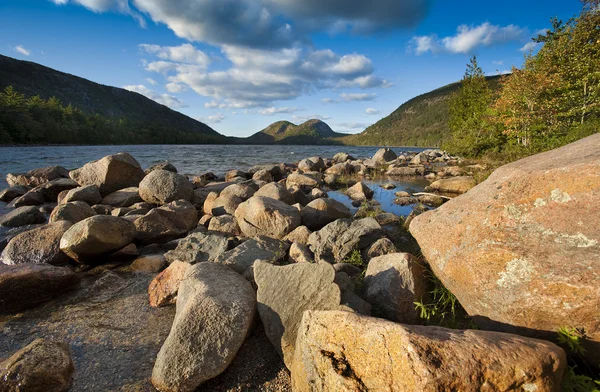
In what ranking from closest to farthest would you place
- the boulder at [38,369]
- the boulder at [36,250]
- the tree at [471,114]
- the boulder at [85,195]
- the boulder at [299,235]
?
the boulder at [38,369]
the boulder at [36,250]
the boulder at [299,235]
the boulder at [85,195]
the tree at [471,114]

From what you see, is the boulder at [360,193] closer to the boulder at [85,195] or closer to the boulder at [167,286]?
the boulder at [167,286]

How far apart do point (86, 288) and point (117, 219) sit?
5.44 feet

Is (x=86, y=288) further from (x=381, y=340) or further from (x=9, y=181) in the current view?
(x=9, y=181)

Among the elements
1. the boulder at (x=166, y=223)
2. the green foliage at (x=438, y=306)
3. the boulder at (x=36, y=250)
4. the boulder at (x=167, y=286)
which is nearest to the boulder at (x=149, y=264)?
the boulder at (x=167, y=286)

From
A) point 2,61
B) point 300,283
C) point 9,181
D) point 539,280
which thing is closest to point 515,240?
point 539,280

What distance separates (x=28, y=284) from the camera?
4.25 metres

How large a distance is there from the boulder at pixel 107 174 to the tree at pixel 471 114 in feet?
86.0

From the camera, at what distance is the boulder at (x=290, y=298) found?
9.99 ft

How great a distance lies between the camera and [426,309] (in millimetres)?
3316

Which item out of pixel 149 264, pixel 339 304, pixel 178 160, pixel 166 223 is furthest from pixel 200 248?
pixel 178 160

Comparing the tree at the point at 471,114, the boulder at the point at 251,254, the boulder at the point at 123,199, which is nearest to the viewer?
the boulder at the point at 251,254

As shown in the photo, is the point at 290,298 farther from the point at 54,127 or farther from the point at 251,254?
the point at 54,127

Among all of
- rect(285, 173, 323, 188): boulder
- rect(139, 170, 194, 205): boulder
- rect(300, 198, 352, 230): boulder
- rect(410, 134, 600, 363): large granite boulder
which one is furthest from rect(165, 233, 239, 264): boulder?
rect(285, 173, 323, 188): boulder

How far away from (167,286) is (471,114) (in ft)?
118
